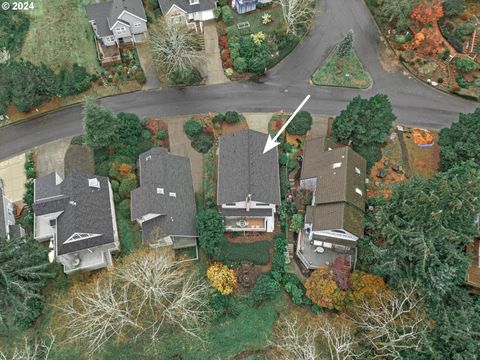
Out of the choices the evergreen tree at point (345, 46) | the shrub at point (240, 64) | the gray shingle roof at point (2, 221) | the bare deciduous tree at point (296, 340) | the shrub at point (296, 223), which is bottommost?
the bare deciduous tree at point (296, 340)

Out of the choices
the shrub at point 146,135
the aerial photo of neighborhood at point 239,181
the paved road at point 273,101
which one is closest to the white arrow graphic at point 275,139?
the aerial photo of neighborhood at point 239,181

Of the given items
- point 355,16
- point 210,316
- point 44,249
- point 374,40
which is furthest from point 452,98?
point 44,249

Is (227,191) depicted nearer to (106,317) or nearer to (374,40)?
(106,317)

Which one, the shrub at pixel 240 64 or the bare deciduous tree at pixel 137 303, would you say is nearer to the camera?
the bare deciduous tree at pixel 137 303

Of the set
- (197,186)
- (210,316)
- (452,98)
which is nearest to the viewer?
(210,316)

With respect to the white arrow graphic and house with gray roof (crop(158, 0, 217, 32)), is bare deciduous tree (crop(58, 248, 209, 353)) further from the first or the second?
house with gray roof (crop(158, 0, 217, 32))

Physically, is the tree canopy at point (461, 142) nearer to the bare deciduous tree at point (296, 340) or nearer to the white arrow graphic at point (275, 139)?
the white arrow graphic at point (275, 139)

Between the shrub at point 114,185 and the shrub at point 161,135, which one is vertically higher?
the shrub at point 161,135
